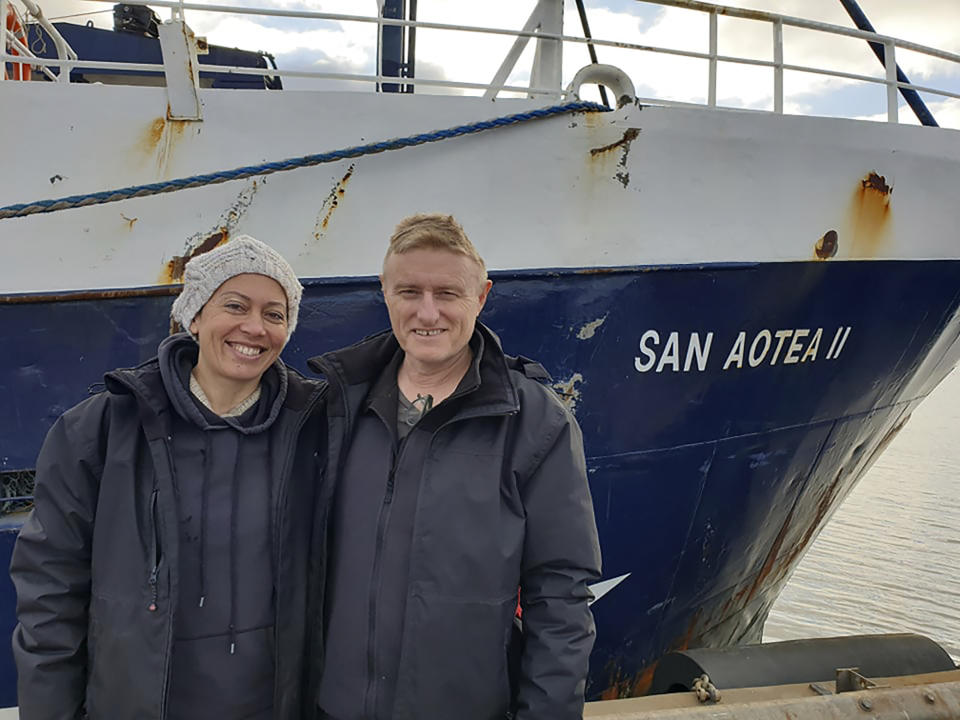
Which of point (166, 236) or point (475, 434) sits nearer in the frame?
point (475, 434)

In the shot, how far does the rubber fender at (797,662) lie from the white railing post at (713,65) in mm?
2641

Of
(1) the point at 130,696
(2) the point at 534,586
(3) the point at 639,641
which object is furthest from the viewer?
(3) the point at 639,641

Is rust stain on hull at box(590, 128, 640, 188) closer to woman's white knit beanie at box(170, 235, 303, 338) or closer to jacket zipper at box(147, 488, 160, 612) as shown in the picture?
woman's white knit beanie at box(170, 235, 303, 338)

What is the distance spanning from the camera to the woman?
1569 millimetres

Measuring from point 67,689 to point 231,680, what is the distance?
34 centimetres

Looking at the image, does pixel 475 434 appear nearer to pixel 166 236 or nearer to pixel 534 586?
pixel 534 586

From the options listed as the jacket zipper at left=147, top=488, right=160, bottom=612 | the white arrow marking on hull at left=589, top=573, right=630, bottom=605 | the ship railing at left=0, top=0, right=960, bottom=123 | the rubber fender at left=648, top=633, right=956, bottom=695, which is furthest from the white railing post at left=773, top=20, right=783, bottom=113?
the jacket zipper at left=147, top=488, right=160, bottom=612

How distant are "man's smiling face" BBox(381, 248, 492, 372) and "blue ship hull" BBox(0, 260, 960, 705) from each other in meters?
1.27

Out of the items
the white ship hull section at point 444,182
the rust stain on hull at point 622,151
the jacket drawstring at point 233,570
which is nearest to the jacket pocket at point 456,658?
the jacket drawstring at point 233,570

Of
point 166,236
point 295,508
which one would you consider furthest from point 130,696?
point 166,236

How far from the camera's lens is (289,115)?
2.91 metres

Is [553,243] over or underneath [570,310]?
over

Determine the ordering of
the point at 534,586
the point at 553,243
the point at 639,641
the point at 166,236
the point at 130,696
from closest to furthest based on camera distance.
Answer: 1. the point at 130,696
2. the point at 534,586
3. the point at 166,236
4. the point at 553,243
5. the point at 639,641

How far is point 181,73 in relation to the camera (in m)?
2.81
